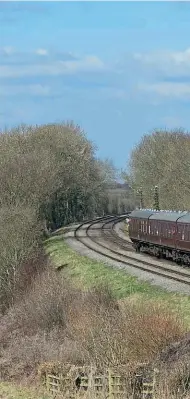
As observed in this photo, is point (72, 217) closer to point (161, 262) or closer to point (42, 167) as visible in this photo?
point (42, 167)

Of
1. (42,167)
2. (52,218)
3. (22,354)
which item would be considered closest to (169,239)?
(22,354)

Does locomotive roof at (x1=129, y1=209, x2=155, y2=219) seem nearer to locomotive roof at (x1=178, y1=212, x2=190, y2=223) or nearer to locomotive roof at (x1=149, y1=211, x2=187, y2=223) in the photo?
locomotive roof at (x1=149, y1=211, x2=187, y2=223)

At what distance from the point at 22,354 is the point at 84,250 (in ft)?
82.3

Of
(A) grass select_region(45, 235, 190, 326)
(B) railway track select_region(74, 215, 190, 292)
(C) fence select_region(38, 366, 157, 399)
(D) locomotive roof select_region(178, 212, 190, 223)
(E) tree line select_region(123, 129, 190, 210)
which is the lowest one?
(C) fence select_region(38, 366, 157, 399)

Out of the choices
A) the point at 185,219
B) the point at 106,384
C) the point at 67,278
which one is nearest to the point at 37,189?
the point at 67,278

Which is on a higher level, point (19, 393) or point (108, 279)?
point (108, 279)

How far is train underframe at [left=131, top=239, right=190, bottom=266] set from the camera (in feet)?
142

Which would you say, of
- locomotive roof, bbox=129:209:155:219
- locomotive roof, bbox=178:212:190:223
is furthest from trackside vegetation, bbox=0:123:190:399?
locomotive roof, bbox=129:209:155:219

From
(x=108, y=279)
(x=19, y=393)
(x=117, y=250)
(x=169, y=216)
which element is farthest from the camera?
(x=117, y=250)

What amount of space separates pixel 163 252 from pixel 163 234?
1175 millimetres

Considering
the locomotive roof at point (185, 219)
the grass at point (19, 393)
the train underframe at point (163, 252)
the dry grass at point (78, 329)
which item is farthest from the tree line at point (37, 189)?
the grass at point (19, 393)

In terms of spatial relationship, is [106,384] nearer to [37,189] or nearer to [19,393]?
[19,393]

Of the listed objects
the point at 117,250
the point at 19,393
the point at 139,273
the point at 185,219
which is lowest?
the point at 19,393

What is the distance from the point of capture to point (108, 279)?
40250 mm
